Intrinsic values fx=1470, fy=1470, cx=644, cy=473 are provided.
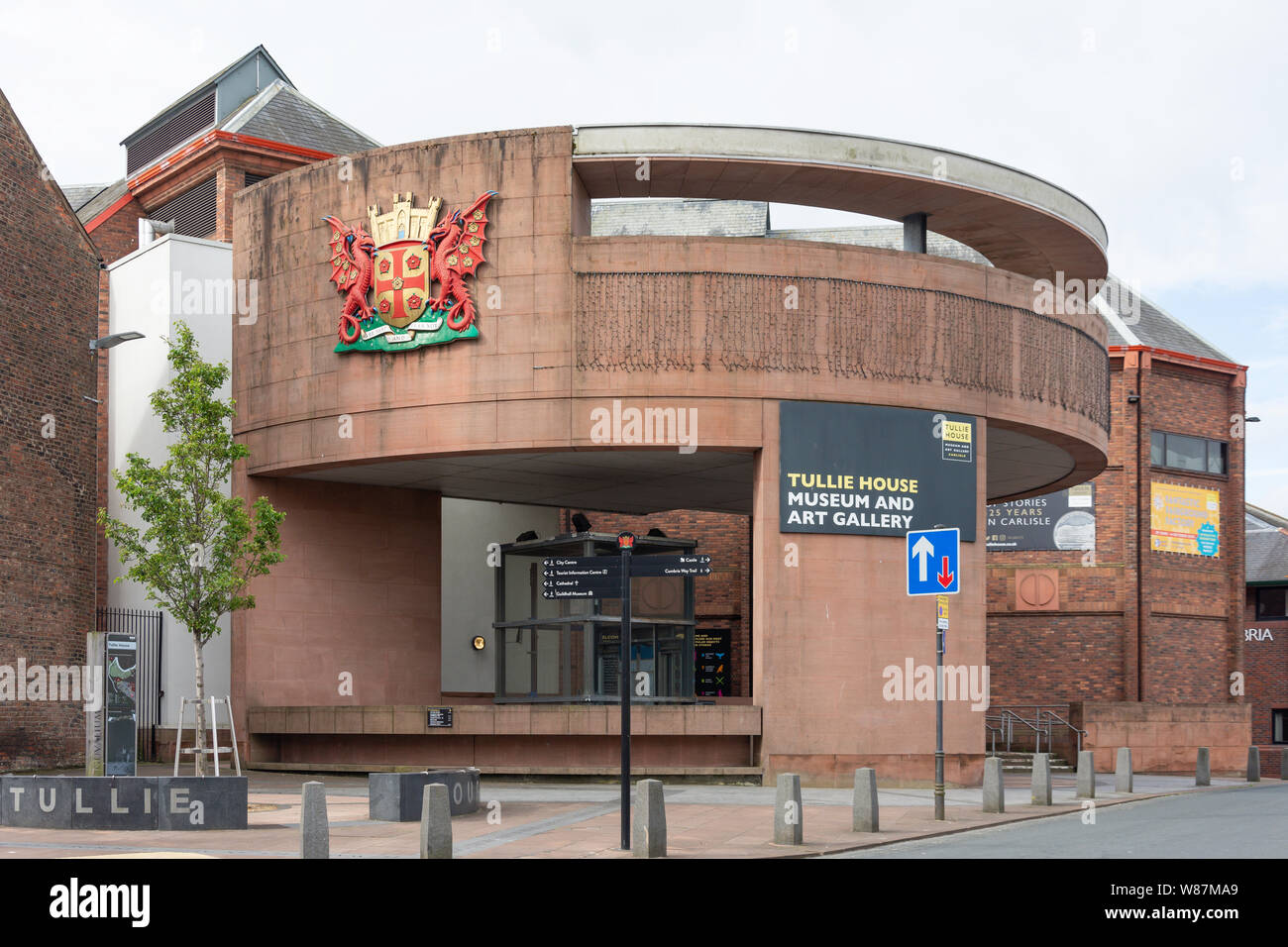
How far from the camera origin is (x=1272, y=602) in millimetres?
52500

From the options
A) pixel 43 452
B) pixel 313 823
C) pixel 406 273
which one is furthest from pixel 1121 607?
pixel 313 823

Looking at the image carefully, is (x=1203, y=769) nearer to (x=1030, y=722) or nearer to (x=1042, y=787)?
(x=1030, y=722)

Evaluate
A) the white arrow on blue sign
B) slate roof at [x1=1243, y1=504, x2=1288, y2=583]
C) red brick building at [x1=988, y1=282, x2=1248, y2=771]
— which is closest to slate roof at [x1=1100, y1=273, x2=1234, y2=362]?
red brick building at [x1=988, y1=282, x2=1248, y2=771]

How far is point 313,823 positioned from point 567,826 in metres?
5.21

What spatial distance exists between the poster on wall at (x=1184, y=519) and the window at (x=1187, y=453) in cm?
69

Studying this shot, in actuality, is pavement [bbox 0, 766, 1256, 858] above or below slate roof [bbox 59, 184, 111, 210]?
below

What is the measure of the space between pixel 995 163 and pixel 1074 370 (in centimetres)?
463

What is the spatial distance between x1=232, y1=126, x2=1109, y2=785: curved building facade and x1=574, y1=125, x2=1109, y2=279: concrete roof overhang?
60 mm

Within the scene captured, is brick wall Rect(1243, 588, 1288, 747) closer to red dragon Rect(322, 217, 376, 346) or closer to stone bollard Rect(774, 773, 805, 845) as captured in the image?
red dragon Rect(322, 217, 376, 346)

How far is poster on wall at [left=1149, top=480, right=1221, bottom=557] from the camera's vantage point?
42081 millimetres

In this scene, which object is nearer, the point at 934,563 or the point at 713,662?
the point at 934,563

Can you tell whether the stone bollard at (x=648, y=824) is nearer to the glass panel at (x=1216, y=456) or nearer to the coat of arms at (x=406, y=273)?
the coat of arms at (x=406, y=273)

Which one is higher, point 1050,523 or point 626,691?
point 1050,523
